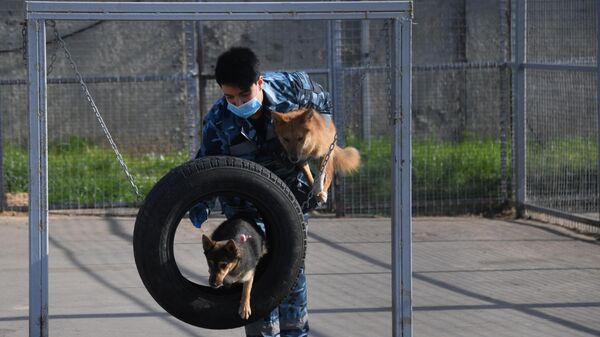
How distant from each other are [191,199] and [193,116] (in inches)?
205

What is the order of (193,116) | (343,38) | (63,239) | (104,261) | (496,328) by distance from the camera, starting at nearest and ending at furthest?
(496,328)
(104,261)
(63,239)
(193,116)
(343,38)

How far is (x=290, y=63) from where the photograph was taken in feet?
35.2

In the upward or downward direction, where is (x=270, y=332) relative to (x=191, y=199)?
downward

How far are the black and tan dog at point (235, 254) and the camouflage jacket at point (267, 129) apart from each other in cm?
28

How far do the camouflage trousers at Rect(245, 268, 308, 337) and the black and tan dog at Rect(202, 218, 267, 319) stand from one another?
0.27 metres

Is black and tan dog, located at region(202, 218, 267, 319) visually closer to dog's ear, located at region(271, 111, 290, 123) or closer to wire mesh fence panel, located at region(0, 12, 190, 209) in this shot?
dog's ear, located at region(271, 111, 290, 123)

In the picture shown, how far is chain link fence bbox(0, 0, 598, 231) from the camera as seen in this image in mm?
9594

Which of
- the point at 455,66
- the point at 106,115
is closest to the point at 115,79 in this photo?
the point at 106,115

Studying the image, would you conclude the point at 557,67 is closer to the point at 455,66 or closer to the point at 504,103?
the point at 504,103

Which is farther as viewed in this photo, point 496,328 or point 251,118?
point 496,328

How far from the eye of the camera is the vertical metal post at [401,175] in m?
4.92

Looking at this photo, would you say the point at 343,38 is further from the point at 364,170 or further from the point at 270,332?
the point at 270,332

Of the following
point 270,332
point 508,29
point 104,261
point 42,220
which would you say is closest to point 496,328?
point 270,332

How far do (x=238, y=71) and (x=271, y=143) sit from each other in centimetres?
58
